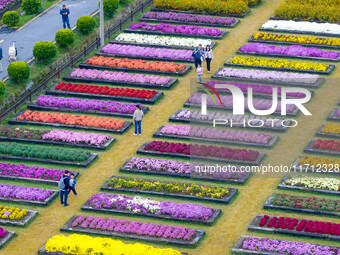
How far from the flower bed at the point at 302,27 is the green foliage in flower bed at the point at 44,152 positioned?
68.5ft

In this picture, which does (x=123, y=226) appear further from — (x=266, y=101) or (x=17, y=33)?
(x=17, y=33)

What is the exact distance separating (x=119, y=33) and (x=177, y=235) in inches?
1051

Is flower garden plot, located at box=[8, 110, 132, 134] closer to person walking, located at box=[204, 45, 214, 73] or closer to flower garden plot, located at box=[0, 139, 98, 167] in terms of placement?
flower garden plot, located at box=[0, 139, 98, 167]

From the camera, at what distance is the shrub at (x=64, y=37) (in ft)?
213

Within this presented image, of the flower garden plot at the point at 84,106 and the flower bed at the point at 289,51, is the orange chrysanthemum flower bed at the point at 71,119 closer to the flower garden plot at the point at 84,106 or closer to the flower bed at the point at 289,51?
the flower garden plot at the point at 84,106

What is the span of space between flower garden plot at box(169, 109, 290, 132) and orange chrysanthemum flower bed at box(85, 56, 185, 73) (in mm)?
5925

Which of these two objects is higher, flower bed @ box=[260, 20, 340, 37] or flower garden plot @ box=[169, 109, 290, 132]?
flower bed @ box=[260, 20, 340, 37]

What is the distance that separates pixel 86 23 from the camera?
6769cm

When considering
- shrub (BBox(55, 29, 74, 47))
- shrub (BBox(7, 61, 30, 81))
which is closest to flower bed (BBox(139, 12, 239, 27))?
shrub (BBox(55, 29, 74, 47))

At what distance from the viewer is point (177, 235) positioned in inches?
1758

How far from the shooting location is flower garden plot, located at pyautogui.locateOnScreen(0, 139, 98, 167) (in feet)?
171

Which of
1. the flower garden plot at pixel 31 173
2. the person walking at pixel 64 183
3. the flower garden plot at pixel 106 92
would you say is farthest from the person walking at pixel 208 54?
the person walking at pixel 64 183

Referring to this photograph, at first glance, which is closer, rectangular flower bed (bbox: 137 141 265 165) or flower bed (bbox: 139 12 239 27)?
rectangular flower bed (bbox: 137 141 265 165)

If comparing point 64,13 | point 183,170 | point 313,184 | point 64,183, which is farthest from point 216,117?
point 64,13
